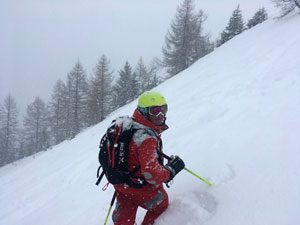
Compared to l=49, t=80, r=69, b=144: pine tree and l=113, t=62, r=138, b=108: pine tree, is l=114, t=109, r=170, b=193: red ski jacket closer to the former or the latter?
l=113, t=62, r=138, b=108: pine tree

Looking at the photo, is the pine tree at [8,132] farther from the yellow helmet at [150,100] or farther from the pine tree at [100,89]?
the yellow helmet at [150,100]

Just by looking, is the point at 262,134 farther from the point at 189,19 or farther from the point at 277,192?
the point at 189,19

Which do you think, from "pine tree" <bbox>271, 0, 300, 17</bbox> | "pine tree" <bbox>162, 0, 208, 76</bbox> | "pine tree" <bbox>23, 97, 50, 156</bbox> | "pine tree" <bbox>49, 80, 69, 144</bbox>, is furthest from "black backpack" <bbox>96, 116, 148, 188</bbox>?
"pine tree" <bbox>23, 97, 50, 156</bbox>

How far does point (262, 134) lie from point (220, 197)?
64.0 inches

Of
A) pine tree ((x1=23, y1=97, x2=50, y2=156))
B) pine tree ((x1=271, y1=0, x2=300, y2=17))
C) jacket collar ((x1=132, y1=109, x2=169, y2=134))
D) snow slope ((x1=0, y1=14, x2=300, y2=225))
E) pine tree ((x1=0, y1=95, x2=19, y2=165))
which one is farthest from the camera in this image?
pine tree ((x1=23, y1=97, x2=50, y2=156))

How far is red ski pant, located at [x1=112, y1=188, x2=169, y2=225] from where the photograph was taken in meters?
2.97

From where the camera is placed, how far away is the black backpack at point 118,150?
8.55 ft

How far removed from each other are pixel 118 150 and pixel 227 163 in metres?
1.91

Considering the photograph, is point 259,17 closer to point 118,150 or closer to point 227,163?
point 227,163

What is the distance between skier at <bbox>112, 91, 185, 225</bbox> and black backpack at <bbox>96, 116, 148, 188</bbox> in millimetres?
73

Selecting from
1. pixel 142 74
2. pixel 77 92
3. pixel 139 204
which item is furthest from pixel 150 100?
pixel 142 74

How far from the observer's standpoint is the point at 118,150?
261cm

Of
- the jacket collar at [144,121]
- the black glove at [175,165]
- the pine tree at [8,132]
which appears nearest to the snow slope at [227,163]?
the black glove at [175,165]

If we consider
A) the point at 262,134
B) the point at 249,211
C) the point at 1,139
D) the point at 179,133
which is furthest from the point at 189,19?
the point at 1,139
